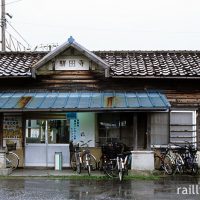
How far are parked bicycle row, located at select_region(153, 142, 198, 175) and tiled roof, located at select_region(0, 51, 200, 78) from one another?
2866 mm

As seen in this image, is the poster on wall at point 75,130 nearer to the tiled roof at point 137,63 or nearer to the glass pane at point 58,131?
the glass pane at point 58,131

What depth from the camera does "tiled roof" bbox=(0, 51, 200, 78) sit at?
650 inches

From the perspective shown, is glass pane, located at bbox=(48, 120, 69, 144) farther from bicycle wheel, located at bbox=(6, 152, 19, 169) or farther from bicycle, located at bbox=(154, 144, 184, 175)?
bicycle, located at bbox=(154, 144, 184, 175)

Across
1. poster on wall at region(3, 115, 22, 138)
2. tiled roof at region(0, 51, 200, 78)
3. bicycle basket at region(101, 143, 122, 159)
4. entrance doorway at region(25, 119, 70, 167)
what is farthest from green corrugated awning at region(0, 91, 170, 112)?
bicycle basket at region(101, 143, 122, 159)

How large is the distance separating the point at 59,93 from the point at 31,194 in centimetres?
617

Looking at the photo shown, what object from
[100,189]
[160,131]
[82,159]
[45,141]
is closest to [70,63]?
[45,141]

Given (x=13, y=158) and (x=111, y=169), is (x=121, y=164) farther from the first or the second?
(x=13, y=158)

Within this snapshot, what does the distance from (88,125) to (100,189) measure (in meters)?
5.21

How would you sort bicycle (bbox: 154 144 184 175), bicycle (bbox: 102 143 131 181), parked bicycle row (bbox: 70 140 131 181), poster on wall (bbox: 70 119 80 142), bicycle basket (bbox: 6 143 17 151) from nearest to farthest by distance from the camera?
bicycle (bbox: 102 143 131 181)
parked bicycle row (bbox: 70 140 131 181)
bicycle (bbox: 154 144 184 175)
bicycle basket (bbox: 6 143 17 151)
poster on wall (bbox: 70 119 80 142)

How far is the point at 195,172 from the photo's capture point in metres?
15.0

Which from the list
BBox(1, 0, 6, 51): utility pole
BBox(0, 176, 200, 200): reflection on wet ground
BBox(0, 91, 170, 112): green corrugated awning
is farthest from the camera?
BBox(1, 0, 6, 51): utility pole

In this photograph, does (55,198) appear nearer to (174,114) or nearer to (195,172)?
(195,172)

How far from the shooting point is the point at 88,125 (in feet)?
56.1

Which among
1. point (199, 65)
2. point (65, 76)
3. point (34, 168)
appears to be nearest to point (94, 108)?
point (65, 76)
